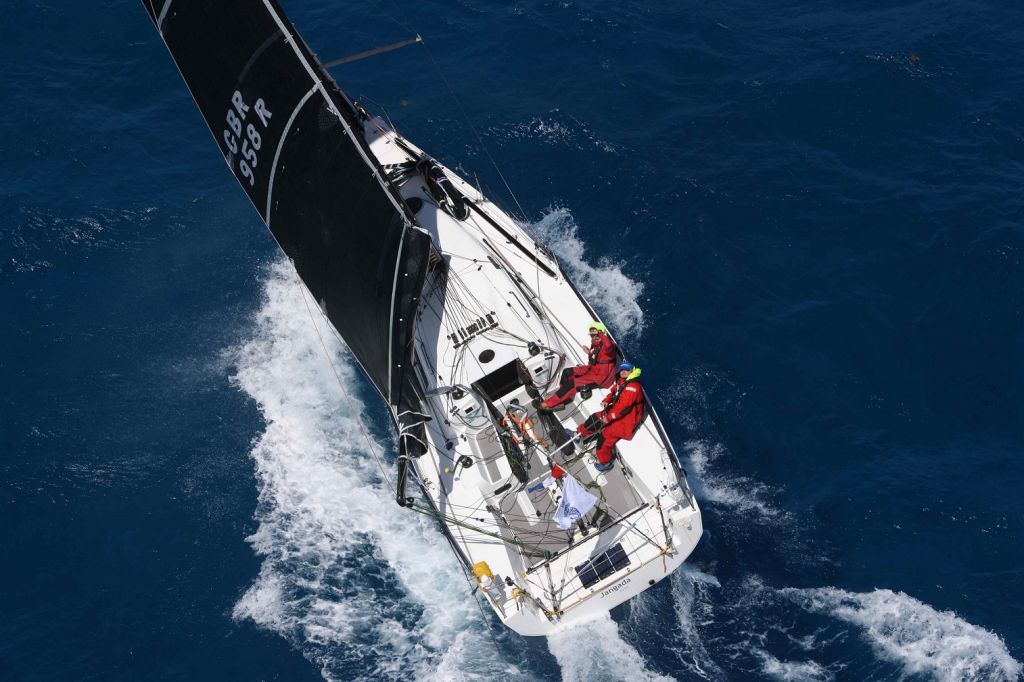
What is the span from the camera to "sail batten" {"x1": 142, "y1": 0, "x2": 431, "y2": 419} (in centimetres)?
1526

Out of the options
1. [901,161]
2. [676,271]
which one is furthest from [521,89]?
[901,161]

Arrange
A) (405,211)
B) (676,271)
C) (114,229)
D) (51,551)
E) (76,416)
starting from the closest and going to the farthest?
(405,211)
(51,551)
(76,416)
(676,271)
(114,229)

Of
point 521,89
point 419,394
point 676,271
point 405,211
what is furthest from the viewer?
point 521,89

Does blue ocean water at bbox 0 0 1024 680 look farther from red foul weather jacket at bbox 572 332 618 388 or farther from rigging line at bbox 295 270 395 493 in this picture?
red foul weather jacket at bbox 572 332 618 388

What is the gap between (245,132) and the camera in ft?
56.2

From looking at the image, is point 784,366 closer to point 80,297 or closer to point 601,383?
point 601,383

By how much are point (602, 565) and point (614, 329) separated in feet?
26.2

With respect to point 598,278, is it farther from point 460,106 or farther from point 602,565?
point 602,565

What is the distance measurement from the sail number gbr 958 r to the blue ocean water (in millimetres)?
1582

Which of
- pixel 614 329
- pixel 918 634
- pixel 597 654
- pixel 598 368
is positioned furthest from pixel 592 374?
pixel 918 634

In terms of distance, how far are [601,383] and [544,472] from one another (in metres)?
2.29

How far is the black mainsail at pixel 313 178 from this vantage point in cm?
1527

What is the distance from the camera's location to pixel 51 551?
18609 mm

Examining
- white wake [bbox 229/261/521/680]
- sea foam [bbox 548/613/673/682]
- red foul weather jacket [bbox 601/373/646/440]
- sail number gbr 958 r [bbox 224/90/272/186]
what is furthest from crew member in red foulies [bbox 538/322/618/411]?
sail number gbr 958 r [bbox 224/90/272/186]
